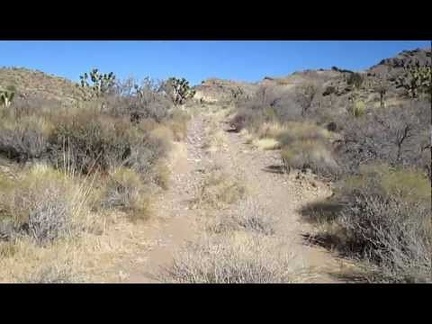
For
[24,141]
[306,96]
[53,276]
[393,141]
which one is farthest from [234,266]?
[306,96]

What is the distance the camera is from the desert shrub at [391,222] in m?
4.96

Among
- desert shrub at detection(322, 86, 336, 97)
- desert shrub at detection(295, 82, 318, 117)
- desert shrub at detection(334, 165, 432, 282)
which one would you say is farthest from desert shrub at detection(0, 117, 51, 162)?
desert shrub at detection(322, 86, 336, 97)

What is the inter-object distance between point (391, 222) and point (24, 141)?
6.95m

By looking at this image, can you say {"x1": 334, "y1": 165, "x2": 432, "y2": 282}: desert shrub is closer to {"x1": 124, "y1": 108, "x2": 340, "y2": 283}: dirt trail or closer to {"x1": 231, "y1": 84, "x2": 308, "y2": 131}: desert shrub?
{"x1": 124, "y1": 108, "x2": 340, "y2": 283}: dirt trail

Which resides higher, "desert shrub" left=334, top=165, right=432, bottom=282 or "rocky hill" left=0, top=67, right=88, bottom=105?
"rocky hill" left=0, top=67, right=88, bottom=105

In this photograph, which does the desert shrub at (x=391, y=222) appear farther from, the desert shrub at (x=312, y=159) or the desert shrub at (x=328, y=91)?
the desert shrub at (x=328, y=91)

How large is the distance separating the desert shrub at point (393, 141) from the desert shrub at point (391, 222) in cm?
152

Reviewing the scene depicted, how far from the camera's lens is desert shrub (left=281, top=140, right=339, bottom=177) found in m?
11.4

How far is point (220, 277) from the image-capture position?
4844 millimetres

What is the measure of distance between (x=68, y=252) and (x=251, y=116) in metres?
19.1

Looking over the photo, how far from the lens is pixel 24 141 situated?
9.39m

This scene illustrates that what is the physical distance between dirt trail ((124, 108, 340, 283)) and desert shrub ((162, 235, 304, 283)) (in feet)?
1.01
